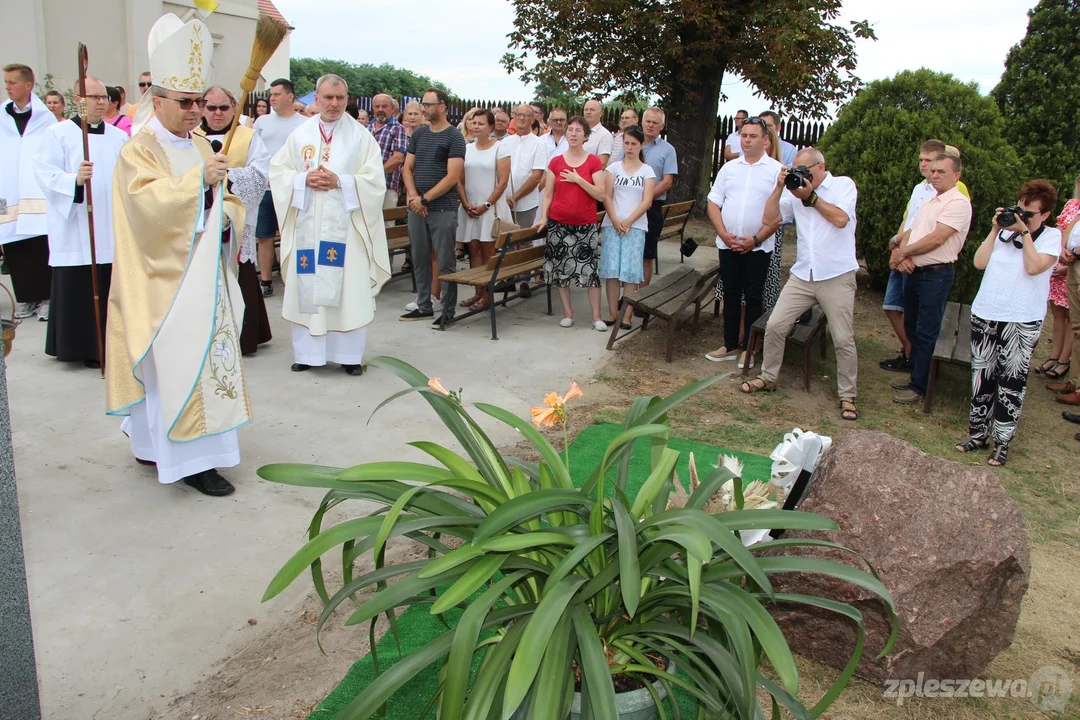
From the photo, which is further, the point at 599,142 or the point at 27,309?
the point at 599,142

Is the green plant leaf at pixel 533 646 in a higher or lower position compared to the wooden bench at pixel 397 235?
lower

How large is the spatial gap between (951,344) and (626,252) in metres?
2.89

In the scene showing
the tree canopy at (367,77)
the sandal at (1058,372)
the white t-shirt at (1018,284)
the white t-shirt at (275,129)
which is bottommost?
the sandal at (1058,372)

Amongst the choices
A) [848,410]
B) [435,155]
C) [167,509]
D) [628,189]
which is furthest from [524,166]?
[167,509]

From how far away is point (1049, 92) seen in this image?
10.6 meters

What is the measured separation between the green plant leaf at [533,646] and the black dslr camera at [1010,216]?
14.3ft

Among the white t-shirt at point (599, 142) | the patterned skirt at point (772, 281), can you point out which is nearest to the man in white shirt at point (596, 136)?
the white t-shirt at point (599, 142)

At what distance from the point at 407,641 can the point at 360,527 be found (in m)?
1.16

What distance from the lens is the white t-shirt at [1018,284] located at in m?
5.46

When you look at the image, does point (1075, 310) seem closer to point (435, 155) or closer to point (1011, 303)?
point (1011, 303)

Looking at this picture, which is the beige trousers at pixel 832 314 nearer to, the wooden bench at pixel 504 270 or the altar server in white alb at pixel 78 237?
the wooden bench at pixel 504 270

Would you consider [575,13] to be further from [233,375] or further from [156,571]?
[156,571]

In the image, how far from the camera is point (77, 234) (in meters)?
6.64

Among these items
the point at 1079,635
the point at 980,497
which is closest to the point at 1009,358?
the point at 1079,635
